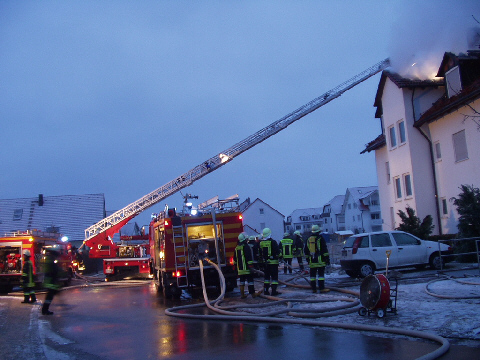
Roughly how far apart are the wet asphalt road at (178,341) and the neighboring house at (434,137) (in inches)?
570

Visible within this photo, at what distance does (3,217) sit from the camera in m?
42.2

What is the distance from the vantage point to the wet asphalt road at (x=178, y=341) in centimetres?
613

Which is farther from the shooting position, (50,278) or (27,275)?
(27,275)

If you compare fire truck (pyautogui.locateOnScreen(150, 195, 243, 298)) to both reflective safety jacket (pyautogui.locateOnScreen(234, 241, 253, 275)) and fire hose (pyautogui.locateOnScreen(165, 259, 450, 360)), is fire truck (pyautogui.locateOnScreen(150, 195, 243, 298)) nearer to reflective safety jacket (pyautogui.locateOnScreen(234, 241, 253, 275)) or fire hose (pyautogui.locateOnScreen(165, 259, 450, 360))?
reflective safety jacket (pyautogui.locateOnScreen(234, 241, 253, 275))

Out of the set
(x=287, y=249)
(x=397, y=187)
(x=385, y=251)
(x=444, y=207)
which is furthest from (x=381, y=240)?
(x=397, y=187)

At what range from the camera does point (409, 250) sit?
1491 centimetres

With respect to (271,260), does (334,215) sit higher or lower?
higher

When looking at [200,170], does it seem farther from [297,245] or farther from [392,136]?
[392,136]

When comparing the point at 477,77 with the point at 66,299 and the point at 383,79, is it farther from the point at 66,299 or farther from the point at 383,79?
the point at 66,299

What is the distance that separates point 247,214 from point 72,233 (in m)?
34.3

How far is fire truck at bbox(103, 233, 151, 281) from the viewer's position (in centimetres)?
2261

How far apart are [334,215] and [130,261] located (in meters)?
68.0

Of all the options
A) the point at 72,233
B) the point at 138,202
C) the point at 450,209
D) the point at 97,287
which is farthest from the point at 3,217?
the point at 450,209

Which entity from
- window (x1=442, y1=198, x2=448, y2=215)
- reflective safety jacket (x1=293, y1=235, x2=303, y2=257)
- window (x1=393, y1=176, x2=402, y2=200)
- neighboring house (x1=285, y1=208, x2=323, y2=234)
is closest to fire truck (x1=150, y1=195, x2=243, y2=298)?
reflective safety jacket (x1=293, y1=235, x2=303, y2=257)
